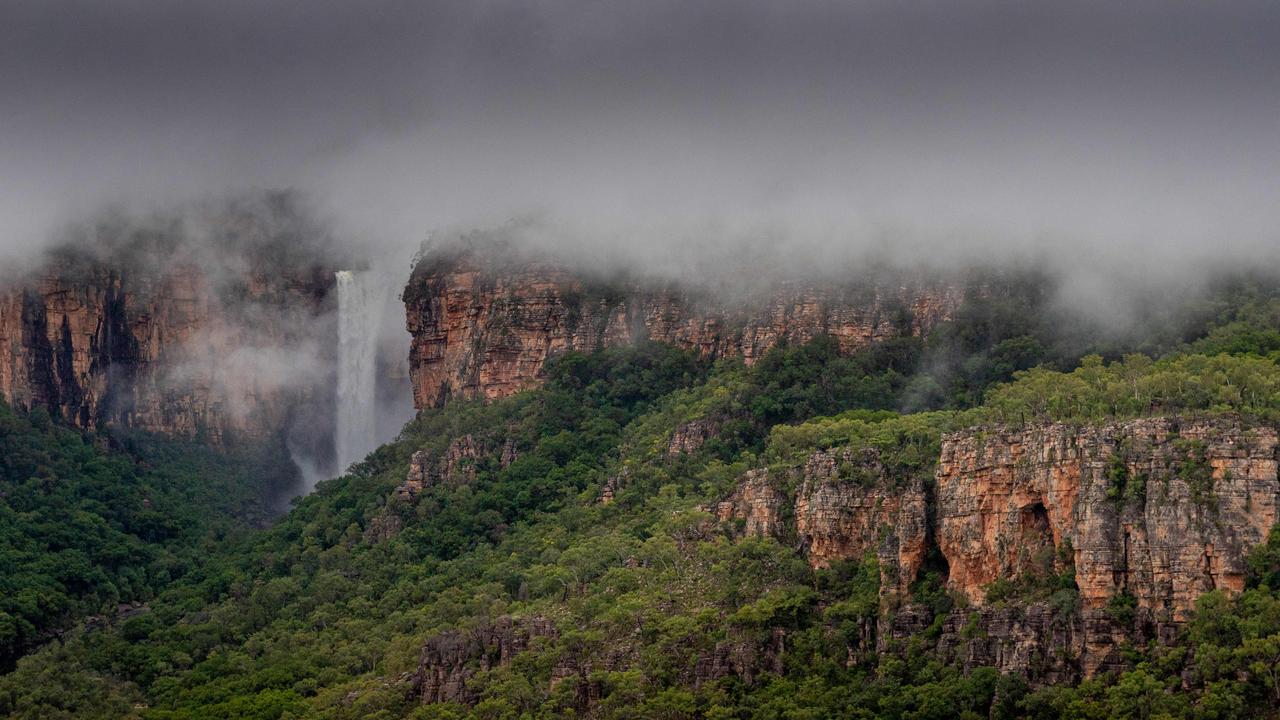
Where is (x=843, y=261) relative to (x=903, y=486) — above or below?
above

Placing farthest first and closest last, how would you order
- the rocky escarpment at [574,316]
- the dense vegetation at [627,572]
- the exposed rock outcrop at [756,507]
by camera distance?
the rocky escarpment at [574,316]
the exposed rock outcrop at [756,507]
the dense vegetation at [627,572]

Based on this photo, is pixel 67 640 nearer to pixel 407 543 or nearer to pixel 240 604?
pixel 240 604

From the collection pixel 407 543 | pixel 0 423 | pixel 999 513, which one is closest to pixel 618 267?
pixel 407 543

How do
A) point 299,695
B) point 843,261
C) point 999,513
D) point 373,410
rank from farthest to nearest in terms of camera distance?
point 373,410, point 843,261, point 299,695, point 999,513

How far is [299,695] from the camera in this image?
13125 centimetres

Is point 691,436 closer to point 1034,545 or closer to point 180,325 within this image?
point 1034,545

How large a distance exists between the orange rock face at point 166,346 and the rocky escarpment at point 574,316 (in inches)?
747

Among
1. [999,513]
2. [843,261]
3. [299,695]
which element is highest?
[843,261]

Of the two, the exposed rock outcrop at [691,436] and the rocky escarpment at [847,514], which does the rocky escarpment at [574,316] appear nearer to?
the exposed rock outcrop at [691,436]

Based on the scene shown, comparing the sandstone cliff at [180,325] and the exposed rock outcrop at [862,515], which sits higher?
the sandstone cliff at [180,325]

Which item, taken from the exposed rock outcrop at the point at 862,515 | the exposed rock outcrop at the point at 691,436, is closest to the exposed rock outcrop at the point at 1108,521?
the exposed rock outcrop at the point at 862,515

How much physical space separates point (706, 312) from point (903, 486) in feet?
125

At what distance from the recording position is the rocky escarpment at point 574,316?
155m

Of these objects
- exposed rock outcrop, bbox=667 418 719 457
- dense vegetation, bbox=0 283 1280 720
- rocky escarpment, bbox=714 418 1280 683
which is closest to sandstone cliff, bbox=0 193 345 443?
dense vegetation, bbox=0 283 1280 720
